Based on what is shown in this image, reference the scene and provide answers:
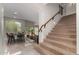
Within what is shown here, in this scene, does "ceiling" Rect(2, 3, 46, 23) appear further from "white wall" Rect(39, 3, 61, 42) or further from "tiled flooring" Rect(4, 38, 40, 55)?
"tiled flooring" Rect(4, 38, 40, 55)

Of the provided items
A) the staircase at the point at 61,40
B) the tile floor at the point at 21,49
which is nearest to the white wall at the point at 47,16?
the staircase at the point at 61,40

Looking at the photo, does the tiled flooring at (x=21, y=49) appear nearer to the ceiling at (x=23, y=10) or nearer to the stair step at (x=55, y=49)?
the stair step at (x=55, y=49)

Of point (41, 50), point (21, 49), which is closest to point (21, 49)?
point (21, 49)

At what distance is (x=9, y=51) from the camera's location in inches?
56.9

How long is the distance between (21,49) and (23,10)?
22.3 inches

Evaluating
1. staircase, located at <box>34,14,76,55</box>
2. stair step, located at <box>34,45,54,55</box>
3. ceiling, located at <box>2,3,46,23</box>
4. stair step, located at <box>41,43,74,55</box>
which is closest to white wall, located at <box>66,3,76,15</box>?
staircase, located at <box>34,14,76,55</box>

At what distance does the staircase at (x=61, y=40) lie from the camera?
1.43 metres

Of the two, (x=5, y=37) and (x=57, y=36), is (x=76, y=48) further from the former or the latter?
(x=5, y=37)

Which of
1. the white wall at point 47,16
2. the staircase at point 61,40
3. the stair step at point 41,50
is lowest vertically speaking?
the stair step at point 41,50

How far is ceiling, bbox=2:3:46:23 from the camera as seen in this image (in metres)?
1.46

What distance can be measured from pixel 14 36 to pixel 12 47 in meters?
0.16

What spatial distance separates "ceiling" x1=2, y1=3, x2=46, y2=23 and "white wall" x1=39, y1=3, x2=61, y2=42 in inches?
3.0

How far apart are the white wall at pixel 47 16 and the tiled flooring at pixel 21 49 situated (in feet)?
0.62
